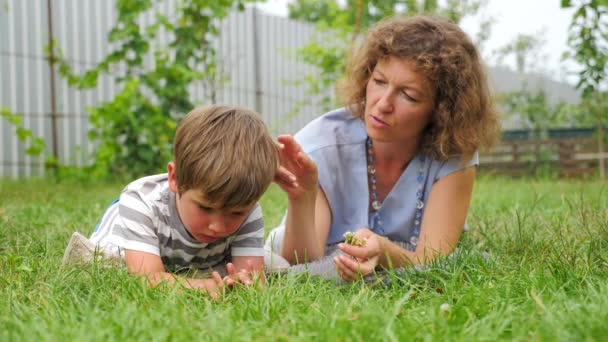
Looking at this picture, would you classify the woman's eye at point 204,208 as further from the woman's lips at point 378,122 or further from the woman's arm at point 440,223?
the woman's lips at point 378,122

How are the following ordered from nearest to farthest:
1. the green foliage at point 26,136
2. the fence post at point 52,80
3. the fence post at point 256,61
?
the green foliage at point 26,136 < the fence post at point 52,80 < the fence post at point 256,61

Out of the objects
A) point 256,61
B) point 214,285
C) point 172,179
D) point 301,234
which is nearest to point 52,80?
point 256,61

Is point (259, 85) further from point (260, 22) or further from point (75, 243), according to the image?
point (75, 243)

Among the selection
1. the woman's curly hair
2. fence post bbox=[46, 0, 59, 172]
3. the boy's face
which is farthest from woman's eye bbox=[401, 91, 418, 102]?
fence post bbox=[46, 0, 59, 172]

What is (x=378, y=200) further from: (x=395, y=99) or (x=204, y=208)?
(x=204, y=208)

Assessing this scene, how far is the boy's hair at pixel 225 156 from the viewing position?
2127 millimetres

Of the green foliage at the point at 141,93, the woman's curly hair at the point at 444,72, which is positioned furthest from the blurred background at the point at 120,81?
the woman's curly hair at the point at 444,72

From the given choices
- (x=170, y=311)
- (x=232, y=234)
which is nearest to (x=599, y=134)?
(x=232, y=234)

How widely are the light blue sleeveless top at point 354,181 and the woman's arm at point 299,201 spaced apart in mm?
148

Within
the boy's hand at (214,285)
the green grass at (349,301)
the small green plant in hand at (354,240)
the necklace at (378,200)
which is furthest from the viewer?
the necklace at (378,200)

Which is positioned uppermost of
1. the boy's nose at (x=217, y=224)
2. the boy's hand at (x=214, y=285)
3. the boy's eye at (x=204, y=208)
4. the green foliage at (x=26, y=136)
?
the boy's eye at (x=204, y=208)

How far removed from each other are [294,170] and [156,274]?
0.67 meters

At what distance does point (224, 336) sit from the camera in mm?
1439

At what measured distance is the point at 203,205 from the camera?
2209 mm
